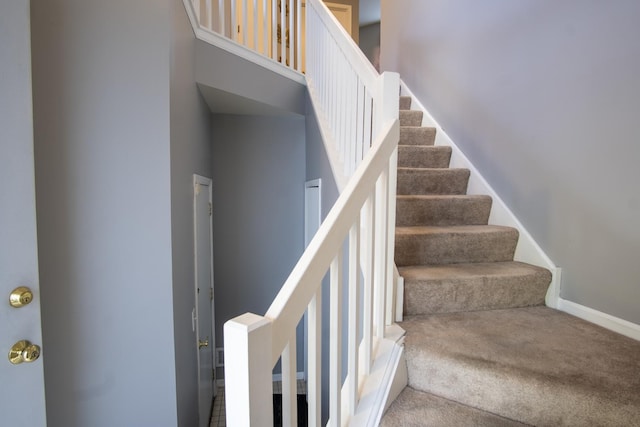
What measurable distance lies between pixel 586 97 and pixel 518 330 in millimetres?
1143

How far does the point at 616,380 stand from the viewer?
1037mm

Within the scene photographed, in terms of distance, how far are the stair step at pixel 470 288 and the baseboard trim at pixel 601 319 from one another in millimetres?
109

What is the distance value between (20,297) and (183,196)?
2.90 ft

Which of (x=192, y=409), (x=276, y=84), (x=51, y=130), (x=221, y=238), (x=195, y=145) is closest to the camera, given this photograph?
(x=51, y=130)

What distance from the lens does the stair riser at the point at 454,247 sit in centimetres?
174

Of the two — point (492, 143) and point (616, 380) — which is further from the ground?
point (492, 143)

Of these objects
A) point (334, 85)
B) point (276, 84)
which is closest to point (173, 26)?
point (334, 85)

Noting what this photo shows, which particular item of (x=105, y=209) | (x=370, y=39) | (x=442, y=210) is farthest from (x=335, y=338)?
(x=370, y=39)

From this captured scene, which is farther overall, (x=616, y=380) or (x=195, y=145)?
(x=195, y=145)

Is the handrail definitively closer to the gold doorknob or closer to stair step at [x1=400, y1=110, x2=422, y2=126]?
the gold doorknob

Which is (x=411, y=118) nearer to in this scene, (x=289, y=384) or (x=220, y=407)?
(x=289, y=384)

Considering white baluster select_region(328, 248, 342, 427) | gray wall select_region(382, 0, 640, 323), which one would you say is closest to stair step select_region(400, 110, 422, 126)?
gray wall select_region(382, 0, 640, 323)

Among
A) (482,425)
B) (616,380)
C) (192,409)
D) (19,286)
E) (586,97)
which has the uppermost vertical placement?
(586,97)

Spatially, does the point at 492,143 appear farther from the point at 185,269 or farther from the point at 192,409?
the point at 192,409
